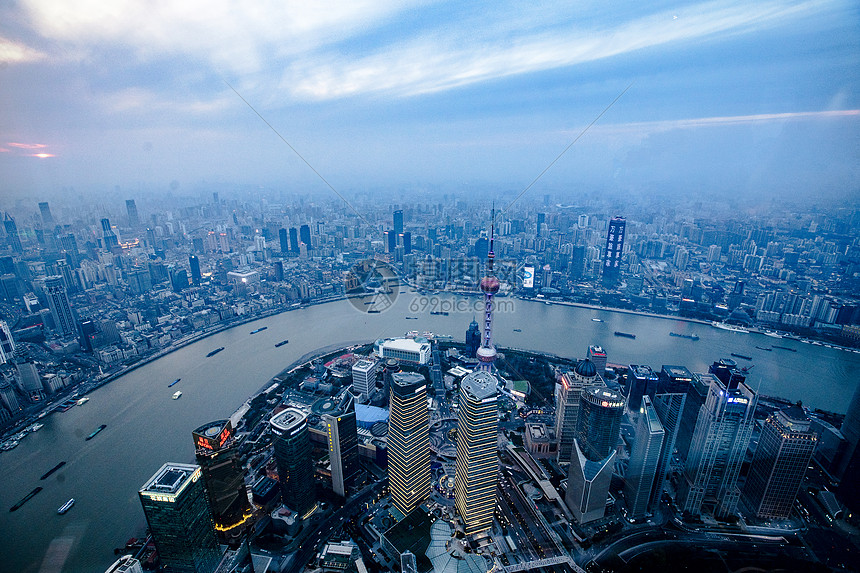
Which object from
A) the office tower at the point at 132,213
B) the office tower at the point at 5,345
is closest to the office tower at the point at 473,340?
the office tower at the point at 5,345

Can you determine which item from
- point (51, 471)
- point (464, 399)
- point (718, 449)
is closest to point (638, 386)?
point (718, 449)

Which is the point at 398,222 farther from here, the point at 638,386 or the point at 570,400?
the point at 570,400

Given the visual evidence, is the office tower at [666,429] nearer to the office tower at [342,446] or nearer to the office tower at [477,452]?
the office tower at [477,452]

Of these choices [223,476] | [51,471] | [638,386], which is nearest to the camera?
[223,476]

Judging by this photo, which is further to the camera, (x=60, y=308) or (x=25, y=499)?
(x=60, y=308)

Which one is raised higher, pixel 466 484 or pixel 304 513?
pixel 466 484

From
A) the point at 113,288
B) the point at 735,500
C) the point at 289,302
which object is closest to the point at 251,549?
the point at 735,500

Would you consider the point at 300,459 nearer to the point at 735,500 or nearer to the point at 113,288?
the point at 735,500
